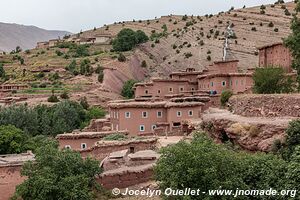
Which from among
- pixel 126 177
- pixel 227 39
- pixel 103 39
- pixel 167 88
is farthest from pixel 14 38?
pixel 126 177

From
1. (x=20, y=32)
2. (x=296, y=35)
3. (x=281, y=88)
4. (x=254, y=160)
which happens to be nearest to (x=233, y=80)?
(x=281, y=88)

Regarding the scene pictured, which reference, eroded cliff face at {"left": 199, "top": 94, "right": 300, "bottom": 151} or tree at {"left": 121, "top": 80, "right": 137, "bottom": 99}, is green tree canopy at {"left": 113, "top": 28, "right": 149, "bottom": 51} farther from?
eroded cliff face at {"left": 199, "top": 94, "right": 300, "bottom": 151}

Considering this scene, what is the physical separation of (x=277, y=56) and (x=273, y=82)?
8.40 metres

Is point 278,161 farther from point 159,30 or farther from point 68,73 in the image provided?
point 159,30

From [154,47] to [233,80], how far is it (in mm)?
31114

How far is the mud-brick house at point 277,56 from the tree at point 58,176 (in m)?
15.6

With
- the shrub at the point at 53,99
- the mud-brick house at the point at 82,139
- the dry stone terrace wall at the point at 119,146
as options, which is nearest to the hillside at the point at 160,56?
the shrub at the point at 53,99

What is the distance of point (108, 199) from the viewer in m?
15.7

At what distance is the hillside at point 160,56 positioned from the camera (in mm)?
49938

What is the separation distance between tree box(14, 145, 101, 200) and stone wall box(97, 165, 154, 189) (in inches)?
21.3

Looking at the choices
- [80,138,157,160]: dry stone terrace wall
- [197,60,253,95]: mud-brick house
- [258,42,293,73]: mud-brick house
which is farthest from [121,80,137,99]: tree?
[80,138,157,160]: dry stone terrace wall

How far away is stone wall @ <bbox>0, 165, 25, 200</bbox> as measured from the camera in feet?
63.7

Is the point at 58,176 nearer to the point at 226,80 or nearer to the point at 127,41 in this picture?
the point at 226,80

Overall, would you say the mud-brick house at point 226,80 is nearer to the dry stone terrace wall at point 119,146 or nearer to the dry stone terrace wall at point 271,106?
the dry stone terrace wall at point 119,146
